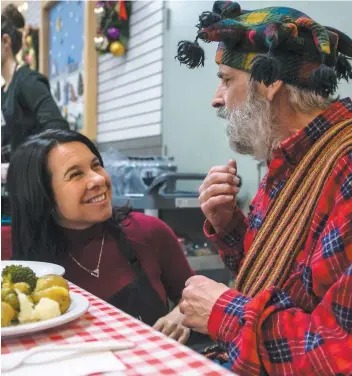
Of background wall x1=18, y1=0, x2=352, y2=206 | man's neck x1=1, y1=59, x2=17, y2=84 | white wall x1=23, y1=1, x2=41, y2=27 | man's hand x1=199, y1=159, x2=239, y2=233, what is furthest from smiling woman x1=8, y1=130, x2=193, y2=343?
white wall x1=23, y1=1, x2=41, y2=27

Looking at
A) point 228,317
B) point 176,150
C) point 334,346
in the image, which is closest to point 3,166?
point 176,150

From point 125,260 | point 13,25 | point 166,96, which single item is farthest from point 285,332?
point 166,96

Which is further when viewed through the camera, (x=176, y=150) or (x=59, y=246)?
(x=176, y=150)

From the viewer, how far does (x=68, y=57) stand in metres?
6.00

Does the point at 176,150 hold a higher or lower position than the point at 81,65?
lower

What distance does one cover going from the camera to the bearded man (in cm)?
97

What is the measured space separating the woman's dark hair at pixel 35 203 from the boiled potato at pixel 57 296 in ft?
2.34

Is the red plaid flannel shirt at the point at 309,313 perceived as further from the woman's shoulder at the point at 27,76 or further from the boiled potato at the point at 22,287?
the woman's shoulder at the point at 27,76

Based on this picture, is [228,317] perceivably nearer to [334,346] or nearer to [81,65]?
[334,346]

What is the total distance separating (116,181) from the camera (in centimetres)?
364

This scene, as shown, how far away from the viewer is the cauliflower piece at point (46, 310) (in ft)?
3.16

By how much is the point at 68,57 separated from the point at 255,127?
5.03 meters

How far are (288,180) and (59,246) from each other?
2.92 feet

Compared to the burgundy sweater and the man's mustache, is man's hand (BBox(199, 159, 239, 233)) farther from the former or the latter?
the burgundy sweater
